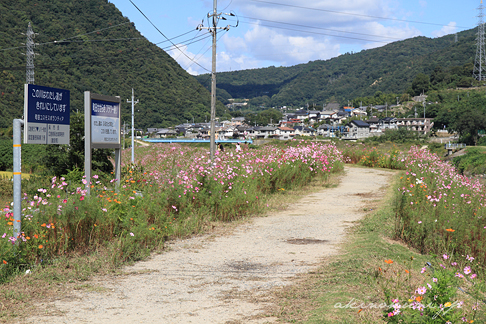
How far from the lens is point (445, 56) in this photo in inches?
6855

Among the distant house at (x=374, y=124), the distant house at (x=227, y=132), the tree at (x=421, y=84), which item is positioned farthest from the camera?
the tree at (x=421, y=84)

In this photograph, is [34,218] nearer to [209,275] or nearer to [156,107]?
[209,275]

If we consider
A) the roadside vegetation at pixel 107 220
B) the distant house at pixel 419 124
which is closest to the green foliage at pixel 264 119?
the distant house at pixel 419 124

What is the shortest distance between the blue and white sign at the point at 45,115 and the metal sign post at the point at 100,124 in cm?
100

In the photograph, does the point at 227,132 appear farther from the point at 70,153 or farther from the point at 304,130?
the point at 70,153

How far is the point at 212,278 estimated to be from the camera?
17.8 ft

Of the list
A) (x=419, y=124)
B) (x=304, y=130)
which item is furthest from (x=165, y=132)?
(x=419, y=124)

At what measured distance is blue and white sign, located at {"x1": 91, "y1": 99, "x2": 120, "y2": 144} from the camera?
8164mm

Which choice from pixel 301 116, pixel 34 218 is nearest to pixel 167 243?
pixel 34 218

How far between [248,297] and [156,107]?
3189 inches

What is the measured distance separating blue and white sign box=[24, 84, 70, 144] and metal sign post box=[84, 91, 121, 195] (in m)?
1.00

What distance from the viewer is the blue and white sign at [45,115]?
19.8ft

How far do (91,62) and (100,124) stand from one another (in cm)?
5769

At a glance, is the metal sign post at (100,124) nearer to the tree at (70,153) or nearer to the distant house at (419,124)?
the tree at (70,153)
